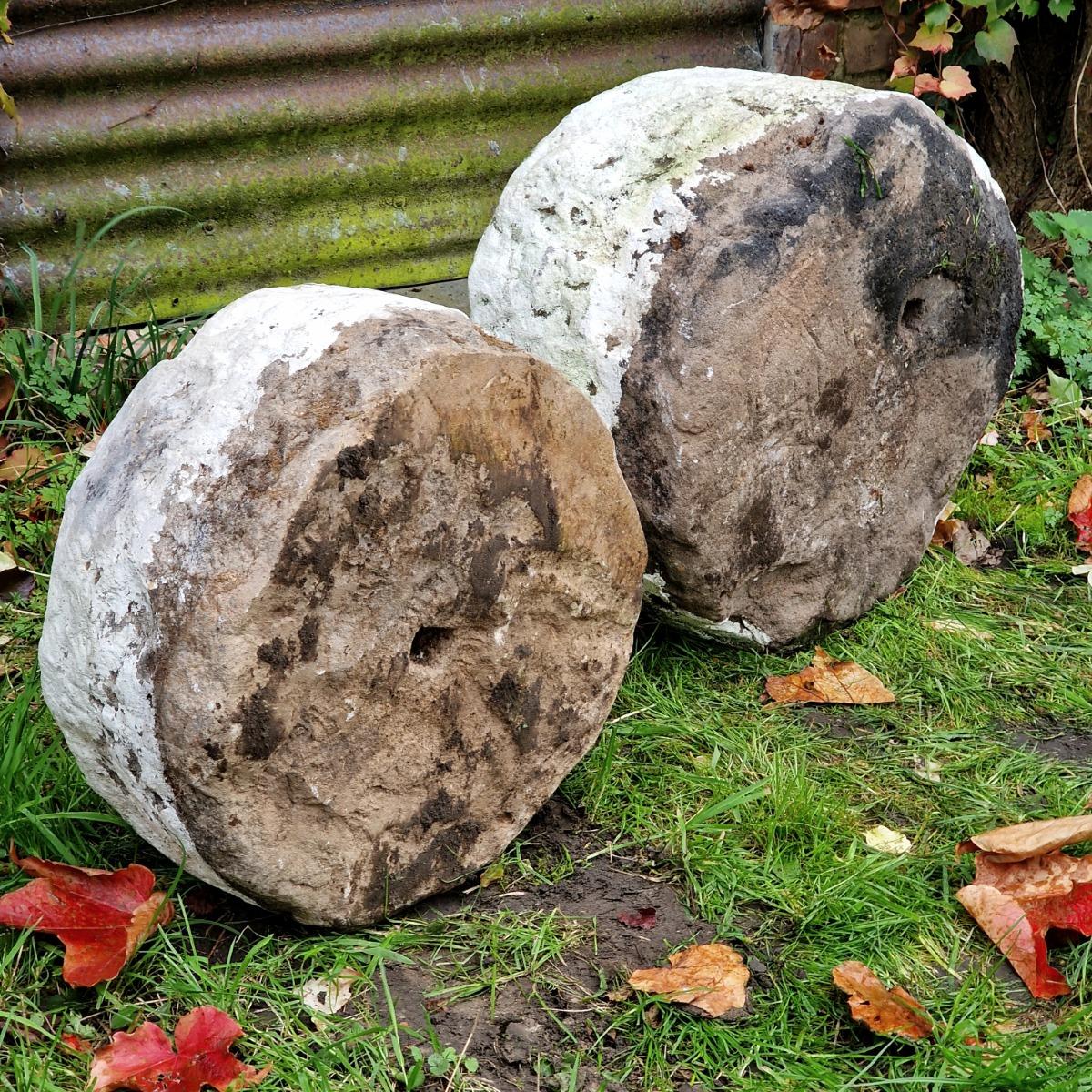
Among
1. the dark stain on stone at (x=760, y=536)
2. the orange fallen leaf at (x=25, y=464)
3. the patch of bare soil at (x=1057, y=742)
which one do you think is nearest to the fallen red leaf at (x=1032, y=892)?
A: the patch of bare soil at (x=1057, y=742)

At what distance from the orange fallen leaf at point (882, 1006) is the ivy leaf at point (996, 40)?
313 centimetres

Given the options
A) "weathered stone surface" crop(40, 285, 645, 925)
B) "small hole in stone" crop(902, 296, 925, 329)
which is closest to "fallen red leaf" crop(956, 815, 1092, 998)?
"weathered stone surface" crop(40, 285, 645, 925)

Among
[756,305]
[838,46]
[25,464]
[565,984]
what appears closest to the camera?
[565,984]

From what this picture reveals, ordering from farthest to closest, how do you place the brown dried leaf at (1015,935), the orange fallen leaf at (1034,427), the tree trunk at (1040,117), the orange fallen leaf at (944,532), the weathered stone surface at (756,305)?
the tree trunk at (1040,117)
the orange fallen leaf at (1034,427)
the orange fallen leaf at (944,532)
the weathered stone surface at (756,305)
the brown dried leaf at (1015,935)

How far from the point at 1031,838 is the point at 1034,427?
197 centimetres

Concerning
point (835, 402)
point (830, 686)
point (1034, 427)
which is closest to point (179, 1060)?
point (830, 686)

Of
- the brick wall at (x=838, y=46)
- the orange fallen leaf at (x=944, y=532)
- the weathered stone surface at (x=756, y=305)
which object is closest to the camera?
the weathered stone surface at (x=756, y=305)

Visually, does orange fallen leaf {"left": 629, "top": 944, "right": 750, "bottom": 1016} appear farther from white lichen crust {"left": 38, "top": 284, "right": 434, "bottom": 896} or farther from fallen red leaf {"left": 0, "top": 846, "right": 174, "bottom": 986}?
fallen red leaf {"left": 0, "top": 846, "right": 174, "bottom": 986}

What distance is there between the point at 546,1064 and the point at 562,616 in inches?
30.6

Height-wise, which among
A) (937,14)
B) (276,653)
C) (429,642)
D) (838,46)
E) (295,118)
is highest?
(937,14)

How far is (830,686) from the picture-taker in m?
2.89

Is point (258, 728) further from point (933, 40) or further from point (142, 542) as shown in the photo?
point (933, 40)

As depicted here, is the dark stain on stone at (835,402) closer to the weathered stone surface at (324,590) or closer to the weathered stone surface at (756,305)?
the weathered stone surface at (756,305)

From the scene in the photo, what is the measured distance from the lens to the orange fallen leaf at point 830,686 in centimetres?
286
